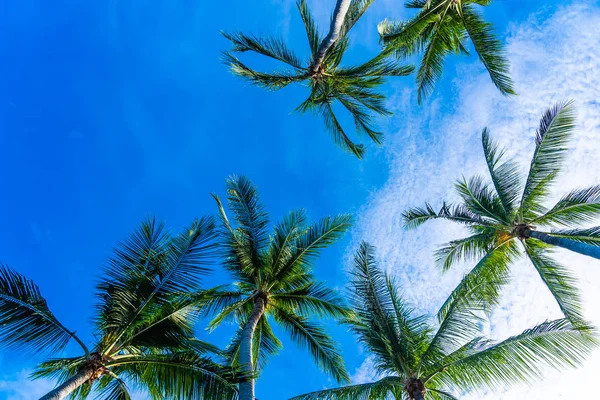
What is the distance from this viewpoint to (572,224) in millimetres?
11859

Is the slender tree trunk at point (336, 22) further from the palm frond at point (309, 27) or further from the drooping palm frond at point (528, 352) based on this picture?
the drooping palm frond at point (528, 352)

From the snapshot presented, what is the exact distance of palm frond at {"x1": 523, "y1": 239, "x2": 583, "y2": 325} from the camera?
1036cm

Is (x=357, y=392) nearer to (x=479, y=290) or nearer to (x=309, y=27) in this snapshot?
(x=479, y=290)

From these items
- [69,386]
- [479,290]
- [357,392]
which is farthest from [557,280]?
[69,386]

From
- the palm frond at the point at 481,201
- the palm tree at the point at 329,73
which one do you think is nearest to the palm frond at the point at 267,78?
the palm tree at the point at 329,73

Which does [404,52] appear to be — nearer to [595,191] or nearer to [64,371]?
[595,191]

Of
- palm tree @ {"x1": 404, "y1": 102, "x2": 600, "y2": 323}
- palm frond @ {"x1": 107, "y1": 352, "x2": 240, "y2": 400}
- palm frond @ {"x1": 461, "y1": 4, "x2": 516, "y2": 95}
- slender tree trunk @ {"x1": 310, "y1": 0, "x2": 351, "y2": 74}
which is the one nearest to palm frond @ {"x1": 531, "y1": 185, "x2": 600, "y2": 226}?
palm tree @ {"x1": 404, "y1": 102, "x2": 600, "y2": 323}

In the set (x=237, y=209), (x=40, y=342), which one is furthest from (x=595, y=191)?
(x=40, y=342)

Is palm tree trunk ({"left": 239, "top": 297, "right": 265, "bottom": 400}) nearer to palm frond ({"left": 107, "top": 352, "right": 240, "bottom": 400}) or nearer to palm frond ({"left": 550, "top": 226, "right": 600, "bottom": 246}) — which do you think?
palm frond ({"left": 107, "top": 352, "right": 240, "bottom": 400})

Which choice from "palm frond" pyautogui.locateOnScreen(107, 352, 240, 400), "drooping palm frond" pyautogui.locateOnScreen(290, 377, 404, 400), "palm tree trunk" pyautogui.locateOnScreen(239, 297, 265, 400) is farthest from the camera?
"drooping palm frond" pyautogui.locateOnScreen(290, 377, 404, 400)

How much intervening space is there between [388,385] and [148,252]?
6.46 metres

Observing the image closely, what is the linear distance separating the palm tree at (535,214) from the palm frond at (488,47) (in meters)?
1.54

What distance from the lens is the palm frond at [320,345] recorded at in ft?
39.6

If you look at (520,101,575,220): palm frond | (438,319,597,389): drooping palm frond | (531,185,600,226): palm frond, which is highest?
(520,101,575,220): palm frond
